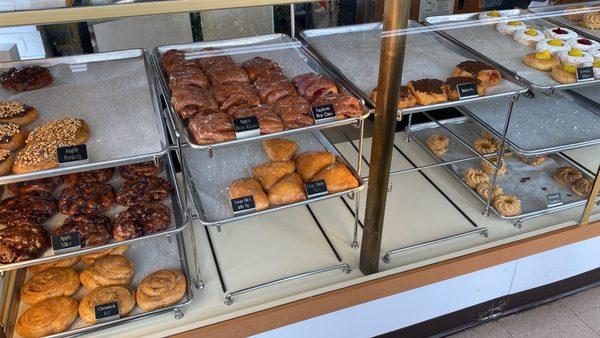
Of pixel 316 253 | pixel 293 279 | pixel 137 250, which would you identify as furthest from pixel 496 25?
pixel 137 250

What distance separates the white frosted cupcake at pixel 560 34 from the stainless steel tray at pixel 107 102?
1565 mm

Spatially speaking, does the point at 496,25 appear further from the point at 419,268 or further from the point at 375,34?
the point at 419,268

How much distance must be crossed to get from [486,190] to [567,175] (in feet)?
1.32

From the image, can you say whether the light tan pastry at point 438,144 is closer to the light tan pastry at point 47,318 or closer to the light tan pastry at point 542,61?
the light tan pastry at point 542,61

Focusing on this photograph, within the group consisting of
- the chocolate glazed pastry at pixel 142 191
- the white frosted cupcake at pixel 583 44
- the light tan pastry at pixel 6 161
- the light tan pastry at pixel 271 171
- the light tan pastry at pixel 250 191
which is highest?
the white frosted cupcake at pixel 583 44

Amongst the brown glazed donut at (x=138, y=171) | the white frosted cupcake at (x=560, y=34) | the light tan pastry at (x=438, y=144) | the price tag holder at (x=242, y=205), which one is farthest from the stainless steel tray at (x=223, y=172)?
the white frosted cupcake at (x=560, y=34)

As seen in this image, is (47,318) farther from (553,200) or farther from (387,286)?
(553,200)

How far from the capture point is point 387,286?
5.32 feet

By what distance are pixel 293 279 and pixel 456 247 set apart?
609 mm

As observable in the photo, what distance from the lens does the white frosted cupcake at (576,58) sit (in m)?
1.75

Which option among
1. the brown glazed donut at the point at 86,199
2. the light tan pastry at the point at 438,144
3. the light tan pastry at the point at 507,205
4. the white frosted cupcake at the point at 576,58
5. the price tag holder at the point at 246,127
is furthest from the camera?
the light tan pastry at the point at 438,144

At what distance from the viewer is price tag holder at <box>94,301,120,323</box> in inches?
53.2

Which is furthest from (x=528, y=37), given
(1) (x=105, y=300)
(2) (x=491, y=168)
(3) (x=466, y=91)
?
(1) (x=105, y=300)

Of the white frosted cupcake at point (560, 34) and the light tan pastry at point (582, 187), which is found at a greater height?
the white frosted cupcake at point (560, 34)
